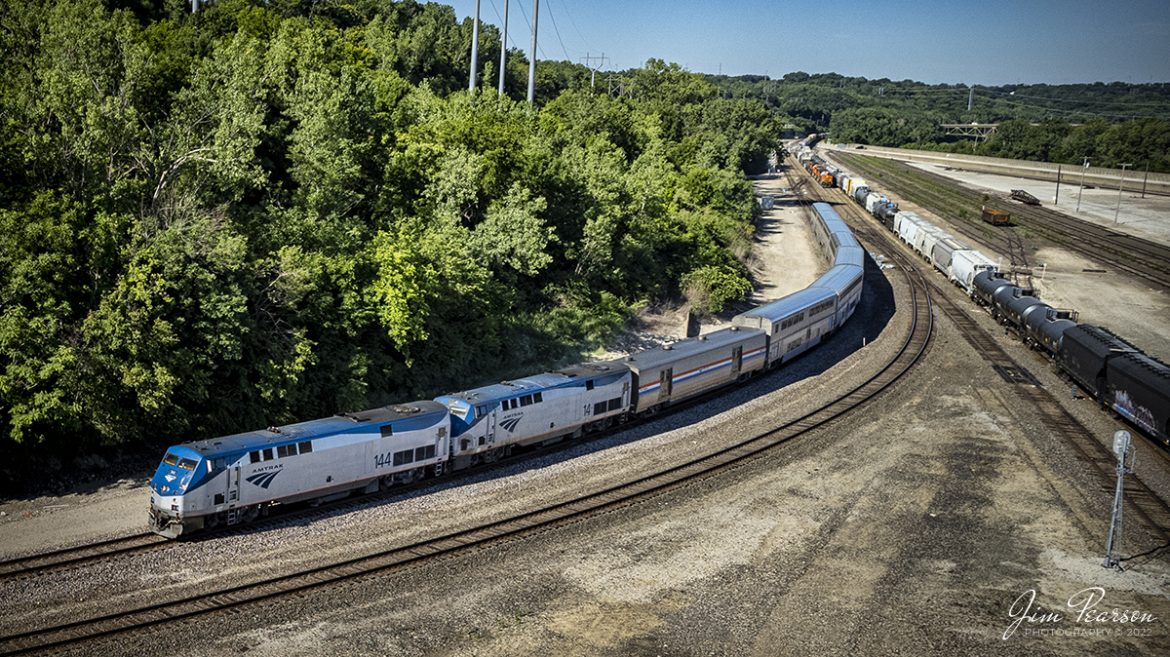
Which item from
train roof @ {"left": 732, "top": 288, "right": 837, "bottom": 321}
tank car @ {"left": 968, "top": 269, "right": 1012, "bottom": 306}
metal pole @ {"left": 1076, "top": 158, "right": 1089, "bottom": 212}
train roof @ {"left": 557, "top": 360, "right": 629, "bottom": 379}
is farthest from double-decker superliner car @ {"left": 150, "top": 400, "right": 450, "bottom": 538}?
metal pole @ {"left": 1076, "top": 158, "right": 1089, "bottom": 212}

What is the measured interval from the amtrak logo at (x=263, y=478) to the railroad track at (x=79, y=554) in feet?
10.0

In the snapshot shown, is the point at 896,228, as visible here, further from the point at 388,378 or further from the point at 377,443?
the point at 377,443

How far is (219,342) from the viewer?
3341 cm

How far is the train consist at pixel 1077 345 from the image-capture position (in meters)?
41.1

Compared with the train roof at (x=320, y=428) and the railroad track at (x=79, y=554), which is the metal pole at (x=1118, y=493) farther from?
the railroad track at (x=79, y=554)

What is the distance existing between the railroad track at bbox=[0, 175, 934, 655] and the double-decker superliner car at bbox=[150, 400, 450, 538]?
3.61 meters

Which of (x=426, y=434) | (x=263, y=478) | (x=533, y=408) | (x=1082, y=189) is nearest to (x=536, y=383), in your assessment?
(x=533, y=408)

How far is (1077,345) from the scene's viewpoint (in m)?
49.3

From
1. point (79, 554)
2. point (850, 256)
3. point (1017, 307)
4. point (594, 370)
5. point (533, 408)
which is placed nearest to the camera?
point (79, 554)


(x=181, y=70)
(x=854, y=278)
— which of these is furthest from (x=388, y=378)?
(x=854, y=278)

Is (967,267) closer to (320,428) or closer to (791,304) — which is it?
(791,304)

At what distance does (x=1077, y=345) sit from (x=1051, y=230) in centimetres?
7675

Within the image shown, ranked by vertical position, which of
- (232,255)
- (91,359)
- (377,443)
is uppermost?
(232,255)

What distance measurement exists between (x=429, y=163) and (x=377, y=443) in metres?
24.6
